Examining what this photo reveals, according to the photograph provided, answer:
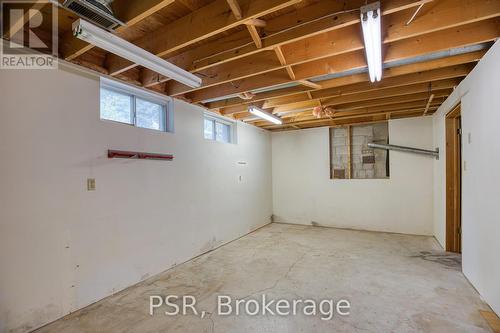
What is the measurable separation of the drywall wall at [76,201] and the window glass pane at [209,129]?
0.62 m

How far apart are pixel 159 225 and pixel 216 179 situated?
4.77 feet

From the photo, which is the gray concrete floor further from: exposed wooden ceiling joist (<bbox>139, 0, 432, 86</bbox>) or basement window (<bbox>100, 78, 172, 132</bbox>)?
exposed wooden ceiling joist (<bbox>139, 0, 432, 86</bbox>)

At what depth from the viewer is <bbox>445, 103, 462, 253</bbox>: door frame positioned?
12.5 feet

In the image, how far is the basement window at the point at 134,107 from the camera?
2986mm

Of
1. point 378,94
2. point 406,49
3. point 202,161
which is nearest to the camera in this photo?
point 406,49

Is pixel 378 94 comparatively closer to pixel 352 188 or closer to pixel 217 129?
pixel 352 188

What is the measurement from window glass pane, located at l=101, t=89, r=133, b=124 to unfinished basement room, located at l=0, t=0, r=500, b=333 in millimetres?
17

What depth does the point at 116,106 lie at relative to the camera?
3092 millimetres

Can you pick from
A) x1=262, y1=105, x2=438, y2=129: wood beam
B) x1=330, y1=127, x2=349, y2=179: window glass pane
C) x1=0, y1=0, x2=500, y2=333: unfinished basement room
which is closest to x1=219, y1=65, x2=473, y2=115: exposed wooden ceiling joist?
x1=0, y1=0, x2=500, y2=333: unfinished basement room

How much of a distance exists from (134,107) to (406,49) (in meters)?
3.19

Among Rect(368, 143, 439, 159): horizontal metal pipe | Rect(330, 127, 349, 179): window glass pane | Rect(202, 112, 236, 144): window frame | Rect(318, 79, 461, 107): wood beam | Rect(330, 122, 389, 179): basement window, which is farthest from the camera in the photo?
Rect(330, 127, 349, 179): window glass pane

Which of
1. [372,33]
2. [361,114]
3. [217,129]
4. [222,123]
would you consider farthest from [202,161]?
[361,114]

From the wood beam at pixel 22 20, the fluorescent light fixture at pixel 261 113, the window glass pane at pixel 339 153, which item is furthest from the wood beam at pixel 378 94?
the wood beam at pixel 22 20

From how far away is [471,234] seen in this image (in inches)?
110
